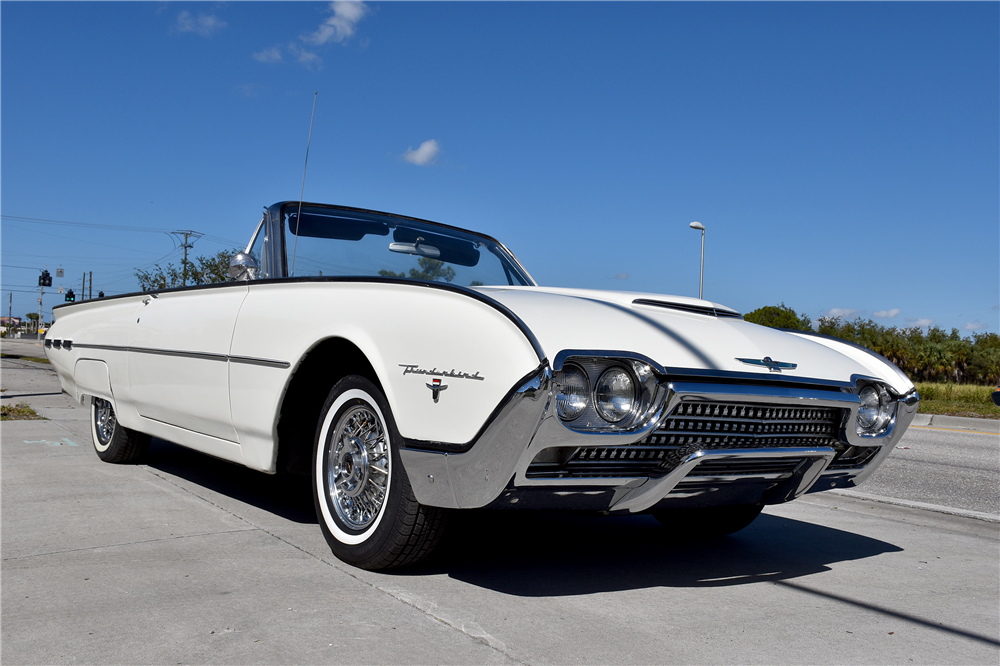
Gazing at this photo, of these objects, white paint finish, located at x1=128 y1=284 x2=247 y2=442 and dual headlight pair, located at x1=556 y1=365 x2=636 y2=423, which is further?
white paint finish, located at x1=128 y1=284 x2=247 y2=442

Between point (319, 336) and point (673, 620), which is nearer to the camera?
point (673, 620)

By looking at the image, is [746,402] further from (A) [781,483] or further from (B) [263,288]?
(B) [263,288]

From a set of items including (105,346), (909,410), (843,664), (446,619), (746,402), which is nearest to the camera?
(843,664)

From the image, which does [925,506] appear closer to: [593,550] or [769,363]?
[593,550]

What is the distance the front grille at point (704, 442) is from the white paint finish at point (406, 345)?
1.06 feet

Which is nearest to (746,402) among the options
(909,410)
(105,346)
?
(909,410)

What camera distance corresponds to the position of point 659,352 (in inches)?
110

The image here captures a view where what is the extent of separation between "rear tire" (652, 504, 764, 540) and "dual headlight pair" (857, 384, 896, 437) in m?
0.75

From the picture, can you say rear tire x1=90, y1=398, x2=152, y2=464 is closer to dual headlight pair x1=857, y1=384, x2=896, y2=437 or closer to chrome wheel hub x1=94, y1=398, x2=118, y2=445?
chrome wheel hub x1=94, y1=398, x2=118, y2=445

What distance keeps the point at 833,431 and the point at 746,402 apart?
26.4 inches

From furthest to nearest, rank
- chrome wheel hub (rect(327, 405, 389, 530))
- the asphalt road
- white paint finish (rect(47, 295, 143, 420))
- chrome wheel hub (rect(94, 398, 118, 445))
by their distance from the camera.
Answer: chrome wheel hub (rect(94, 398, 118, 445)) < white paint finish (rect(47, 295, 143, 420)) < chrome wheel hub (rect(327, 405, 389, 530)) < the asphalt road

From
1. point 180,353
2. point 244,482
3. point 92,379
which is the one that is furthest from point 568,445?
point 92,379

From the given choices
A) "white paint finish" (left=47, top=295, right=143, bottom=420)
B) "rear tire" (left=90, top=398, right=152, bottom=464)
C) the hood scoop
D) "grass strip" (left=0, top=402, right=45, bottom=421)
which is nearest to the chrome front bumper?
the hood scoop

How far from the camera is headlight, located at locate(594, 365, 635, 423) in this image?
2.70m
